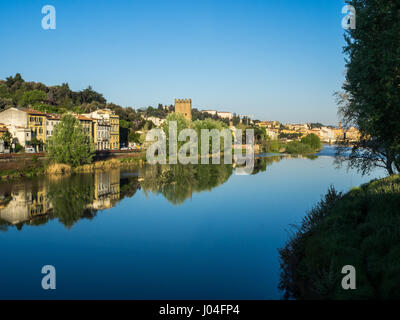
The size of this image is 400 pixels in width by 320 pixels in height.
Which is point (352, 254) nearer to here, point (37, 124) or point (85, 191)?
point (85, 191)

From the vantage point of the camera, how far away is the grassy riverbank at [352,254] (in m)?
5.35

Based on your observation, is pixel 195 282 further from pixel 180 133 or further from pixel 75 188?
pixel 180 133

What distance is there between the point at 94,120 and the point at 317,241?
3828cm

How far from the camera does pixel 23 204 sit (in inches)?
634

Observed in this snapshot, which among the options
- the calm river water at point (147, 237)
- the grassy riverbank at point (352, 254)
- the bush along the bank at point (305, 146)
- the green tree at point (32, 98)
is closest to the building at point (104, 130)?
the green tree at point (32, 98)

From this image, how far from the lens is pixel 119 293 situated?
7363mm

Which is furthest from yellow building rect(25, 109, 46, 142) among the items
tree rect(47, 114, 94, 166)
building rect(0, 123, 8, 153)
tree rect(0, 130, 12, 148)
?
tree rect(47, 114, 94, 166)

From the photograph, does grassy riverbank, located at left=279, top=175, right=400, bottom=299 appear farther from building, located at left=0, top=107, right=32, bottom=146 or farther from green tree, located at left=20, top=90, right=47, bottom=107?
green tree, located at left=20, top=90, right=47, bottom=107

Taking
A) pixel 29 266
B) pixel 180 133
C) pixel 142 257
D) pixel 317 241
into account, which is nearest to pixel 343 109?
pixel 317 241

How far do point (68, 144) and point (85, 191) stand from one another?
9.17 meters

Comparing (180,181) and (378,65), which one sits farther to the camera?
(180,181)

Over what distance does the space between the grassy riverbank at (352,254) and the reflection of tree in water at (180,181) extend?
989 centimetres

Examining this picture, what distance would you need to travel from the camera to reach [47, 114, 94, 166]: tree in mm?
27297

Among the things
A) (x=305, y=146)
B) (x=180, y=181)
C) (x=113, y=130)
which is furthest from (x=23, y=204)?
(x=305, y=146)
